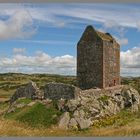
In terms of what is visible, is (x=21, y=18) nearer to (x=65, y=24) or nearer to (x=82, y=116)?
(x=65, y=24)

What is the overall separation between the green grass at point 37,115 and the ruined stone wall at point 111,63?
5.80 ft

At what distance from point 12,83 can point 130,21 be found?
138 inches

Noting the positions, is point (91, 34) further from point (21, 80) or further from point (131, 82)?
point (21, 80)

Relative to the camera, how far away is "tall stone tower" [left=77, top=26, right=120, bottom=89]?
38.6ft

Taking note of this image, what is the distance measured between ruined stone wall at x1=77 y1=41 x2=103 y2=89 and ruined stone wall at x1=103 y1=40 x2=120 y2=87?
5.5 inches

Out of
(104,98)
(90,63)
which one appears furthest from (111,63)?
(104,98)

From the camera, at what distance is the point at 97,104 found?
11.9m

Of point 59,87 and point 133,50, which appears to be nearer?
point 133,50

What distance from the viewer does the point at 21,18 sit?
993 centimetres

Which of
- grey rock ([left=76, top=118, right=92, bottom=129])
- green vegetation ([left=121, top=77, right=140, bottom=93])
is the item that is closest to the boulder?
→ grey rock ([left=76, top=118, right=92, bottom=129])

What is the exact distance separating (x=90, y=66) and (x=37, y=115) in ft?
7.10

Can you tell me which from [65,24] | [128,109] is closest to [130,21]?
[65,24]

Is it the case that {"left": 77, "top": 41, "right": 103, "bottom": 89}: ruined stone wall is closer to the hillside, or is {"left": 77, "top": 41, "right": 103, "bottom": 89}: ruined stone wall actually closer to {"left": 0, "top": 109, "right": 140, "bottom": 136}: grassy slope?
the hillside

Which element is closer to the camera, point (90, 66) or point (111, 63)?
point (111, 63)
